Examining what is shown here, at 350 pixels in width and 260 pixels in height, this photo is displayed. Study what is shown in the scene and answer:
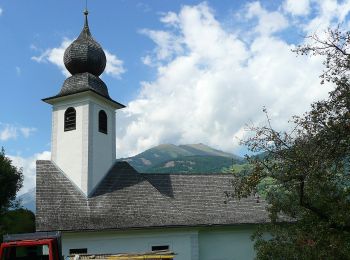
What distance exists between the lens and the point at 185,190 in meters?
26.4

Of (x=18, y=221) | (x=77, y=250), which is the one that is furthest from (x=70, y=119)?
(x=18, y=221)

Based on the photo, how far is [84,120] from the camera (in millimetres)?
25453

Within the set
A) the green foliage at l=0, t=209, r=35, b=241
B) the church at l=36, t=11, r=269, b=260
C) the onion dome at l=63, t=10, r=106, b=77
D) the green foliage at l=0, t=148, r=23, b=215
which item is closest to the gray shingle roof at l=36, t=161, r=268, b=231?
the church at l=36, t=11, r=269, b=260

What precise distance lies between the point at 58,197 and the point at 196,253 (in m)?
7.78

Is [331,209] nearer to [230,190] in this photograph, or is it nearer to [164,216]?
[164,216]

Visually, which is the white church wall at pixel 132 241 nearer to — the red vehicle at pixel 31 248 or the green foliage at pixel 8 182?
the red vehicle at pixel 31 248

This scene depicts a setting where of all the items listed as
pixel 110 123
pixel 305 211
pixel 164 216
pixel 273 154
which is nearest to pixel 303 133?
pixel 273 154

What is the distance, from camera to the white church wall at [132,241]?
71.7ft

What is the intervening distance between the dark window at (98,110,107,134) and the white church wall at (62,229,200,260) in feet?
22.2

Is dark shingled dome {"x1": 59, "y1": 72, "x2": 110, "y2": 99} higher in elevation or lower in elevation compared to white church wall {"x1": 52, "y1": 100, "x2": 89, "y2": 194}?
higher

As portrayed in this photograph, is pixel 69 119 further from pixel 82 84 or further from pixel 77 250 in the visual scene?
pixel 77 250

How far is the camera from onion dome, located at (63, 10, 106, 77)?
26.9 m

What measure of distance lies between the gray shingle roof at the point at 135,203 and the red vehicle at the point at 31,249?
8.86 metres

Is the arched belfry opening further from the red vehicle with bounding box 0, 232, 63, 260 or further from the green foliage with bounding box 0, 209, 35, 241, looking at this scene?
the green foliage with bounding box 0, 209, 35, 241
